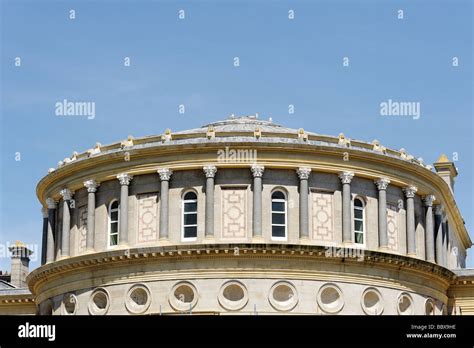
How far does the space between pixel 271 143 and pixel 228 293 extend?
7.56 metres

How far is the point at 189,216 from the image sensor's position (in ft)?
187

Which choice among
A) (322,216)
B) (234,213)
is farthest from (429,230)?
(234,213)

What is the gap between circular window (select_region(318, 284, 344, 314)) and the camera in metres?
55.7

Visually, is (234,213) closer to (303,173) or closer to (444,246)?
(303,173)

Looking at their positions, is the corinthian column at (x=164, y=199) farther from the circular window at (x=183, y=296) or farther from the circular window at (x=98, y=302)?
the circular window at (x=98, y=302)

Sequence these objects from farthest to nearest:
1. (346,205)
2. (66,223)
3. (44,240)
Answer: (44,240), (66,223), (346,205)

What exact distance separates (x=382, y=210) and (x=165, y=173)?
36.3ft

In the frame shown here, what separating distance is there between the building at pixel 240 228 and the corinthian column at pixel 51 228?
2.81 ft

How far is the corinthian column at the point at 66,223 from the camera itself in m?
60.0

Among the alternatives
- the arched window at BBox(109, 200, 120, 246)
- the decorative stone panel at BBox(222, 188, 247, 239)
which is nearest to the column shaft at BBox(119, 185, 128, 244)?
the arched window at BBox(109, 200, 120, 246)

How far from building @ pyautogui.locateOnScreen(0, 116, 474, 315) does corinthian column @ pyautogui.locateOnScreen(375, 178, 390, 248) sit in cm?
6
